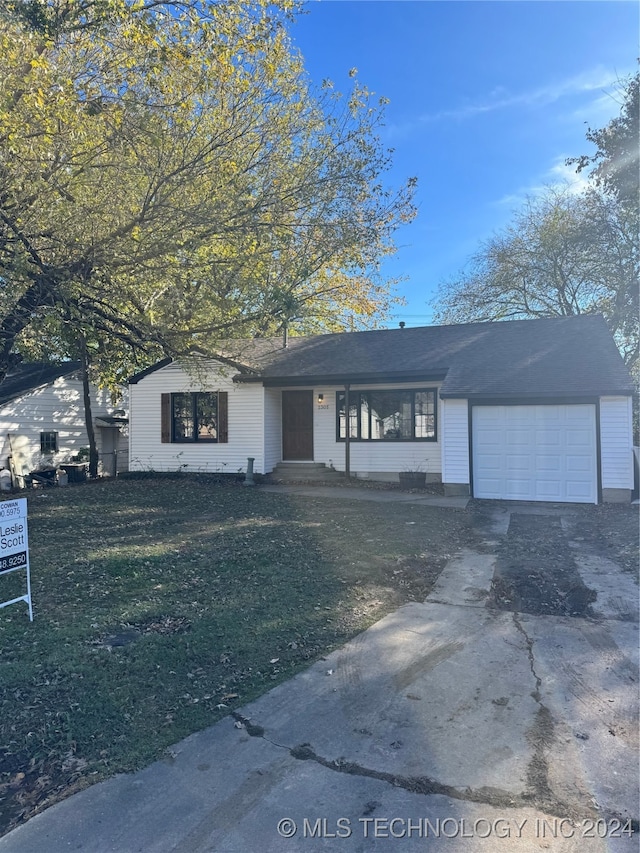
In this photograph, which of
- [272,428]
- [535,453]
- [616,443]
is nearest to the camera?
[616,443]

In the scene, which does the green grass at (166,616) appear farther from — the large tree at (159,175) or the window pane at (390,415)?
the window pane at (390,415)

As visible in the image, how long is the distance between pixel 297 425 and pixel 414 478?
13.2ft

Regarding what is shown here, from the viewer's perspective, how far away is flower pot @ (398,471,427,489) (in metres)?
14.4

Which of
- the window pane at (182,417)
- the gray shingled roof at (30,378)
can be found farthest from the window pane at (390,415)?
the gray shingled roof at (30,378)

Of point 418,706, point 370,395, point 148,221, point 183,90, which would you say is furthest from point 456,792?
point 370,395

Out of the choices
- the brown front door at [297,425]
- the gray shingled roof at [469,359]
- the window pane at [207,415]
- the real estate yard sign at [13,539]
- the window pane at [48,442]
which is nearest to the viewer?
the real estate yard sign at [13,539]

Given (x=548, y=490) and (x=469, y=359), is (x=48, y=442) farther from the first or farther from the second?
(x=548, y=490)

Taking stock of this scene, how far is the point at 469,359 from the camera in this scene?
14.5 metres

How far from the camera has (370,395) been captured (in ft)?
50.5

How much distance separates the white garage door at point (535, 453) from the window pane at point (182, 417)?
854 centimetres

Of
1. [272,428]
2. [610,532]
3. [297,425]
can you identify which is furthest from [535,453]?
[272,428]

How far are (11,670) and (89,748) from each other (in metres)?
1.31

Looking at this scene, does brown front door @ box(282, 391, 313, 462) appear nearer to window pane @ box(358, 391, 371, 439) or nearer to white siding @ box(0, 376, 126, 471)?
window pane @ box(358, 391, 371, 439)

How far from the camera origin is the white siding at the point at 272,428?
15.7 m
